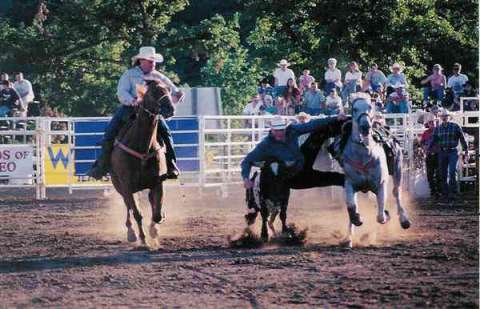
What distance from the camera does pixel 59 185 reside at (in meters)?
21.6

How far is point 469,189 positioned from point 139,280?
42.8ft

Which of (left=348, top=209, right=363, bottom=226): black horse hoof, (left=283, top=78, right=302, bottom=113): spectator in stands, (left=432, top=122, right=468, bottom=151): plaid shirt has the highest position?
(left=283, top=78, right=302, bottom=113): spectator in stands

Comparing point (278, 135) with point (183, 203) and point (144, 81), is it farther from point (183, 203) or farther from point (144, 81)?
point (183, 203)

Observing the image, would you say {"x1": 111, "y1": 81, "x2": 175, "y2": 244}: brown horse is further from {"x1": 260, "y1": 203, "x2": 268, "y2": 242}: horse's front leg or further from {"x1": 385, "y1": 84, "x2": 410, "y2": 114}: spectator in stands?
{"x1": 385, "y1": 84, "x2": 410, "y2": 114}: spectator in stands

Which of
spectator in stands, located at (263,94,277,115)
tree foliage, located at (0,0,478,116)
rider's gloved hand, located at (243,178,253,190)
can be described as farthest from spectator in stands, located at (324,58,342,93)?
rider's gloved hand, located at (243,178,253,190)

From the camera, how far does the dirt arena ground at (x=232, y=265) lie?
8.91m

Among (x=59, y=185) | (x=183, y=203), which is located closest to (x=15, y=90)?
(x=59, y=185)

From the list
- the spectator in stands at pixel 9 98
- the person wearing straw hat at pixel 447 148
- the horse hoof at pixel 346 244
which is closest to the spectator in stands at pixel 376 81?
the person wearing straw hat at pixel 447 148

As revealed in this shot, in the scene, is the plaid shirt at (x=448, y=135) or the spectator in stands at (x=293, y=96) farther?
the spectator in stands at (x=293, y=96)

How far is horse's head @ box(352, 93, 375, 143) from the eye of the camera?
11.8 metres

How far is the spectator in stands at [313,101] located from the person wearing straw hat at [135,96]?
30.6 ft

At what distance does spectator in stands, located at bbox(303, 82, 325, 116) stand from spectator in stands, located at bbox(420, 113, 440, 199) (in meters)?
2.18

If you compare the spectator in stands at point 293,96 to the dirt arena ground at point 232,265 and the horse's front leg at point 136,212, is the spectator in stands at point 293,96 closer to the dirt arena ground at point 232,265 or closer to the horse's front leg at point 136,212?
the dirt arena ground at point 232,265

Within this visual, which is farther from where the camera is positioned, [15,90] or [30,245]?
[15,90]
